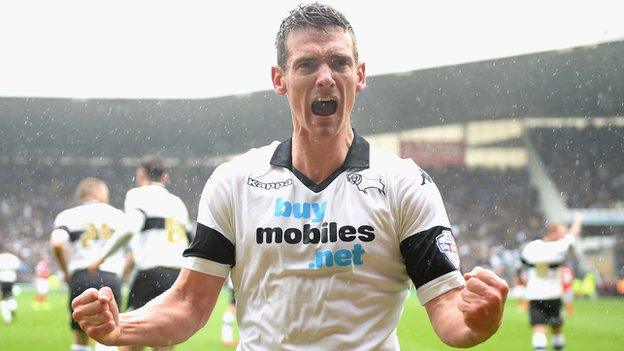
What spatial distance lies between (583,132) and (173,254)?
27317 millimetres

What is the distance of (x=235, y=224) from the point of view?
93.6 inches

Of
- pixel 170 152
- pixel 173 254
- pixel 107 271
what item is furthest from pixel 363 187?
pixel 170 152

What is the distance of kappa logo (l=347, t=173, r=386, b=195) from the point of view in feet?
7.61

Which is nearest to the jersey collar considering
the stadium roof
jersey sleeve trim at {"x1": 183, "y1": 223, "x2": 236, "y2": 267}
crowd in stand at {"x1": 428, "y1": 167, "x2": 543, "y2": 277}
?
jersey sleeve trim at {"x1": 183, "y1": 223, "x2": 236, "y2": 267}

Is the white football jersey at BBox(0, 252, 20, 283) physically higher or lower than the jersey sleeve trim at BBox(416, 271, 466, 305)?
higher

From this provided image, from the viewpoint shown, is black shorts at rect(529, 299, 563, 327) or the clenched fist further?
black shorts at rect(529, 299, 563, 327)

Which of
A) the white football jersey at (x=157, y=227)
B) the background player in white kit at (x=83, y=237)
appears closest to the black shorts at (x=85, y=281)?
the background player in white kit at (x=83, y=237)

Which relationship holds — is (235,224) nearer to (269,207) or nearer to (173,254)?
(269,207)

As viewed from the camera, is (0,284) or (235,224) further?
(0,284)

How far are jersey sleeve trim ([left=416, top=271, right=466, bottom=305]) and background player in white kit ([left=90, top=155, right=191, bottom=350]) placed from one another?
17.3 ft

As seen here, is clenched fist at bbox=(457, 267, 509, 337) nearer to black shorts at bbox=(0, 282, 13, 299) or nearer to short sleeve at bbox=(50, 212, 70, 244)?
short sleeve at bbox=(50, 212, 70, 244)

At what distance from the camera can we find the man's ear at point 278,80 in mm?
2500

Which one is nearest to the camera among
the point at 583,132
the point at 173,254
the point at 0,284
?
the point at 173,254

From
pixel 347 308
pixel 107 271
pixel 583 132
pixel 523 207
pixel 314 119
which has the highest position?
pixel 583 132
